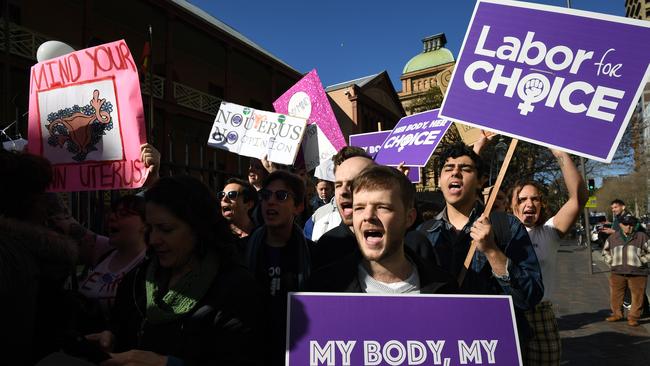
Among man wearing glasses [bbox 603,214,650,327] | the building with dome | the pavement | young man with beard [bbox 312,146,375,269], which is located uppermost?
the building with dome

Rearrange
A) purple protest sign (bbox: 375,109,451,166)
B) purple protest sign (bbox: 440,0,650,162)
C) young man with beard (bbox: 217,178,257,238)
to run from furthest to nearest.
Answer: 1. purple protest sign (bbox: 375,109,451,166)
2. young man with beard (bbox: 217,178,257,238)
3. purple protest sign (bbox: 440,0,650,162)

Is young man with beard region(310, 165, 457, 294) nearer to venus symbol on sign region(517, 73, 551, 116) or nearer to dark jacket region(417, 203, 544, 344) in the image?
dark jacket region(417, 203, 544, 344)

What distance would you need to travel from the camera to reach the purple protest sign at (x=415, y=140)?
4943 mm

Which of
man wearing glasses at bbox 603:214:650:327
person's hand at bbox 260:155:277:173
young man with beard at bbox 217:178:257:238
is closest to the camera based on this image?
young man with beard at bbox 217:178:257:238

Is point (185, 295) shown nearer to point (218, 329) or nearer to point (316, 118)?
point (218, 329)

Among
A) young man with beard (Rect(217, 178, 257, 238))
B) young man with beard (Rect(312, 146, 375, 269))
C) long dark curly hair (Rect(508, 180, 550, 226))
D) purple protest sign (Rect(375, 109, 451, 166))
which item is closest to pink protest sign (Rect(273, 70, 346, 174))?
purple protest sign (Rect(375, 109, 451, 166))

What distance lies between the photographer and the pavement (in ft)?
17.7

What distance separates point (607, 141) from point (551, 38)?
59 centimetres

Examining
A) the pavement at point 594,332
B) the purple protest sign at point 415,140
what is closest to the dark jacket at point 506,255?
the purple protest sign at point 415,140

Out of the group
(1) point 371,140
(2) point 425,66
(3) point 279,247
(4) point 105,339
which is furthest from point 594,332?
(2) point 425,66

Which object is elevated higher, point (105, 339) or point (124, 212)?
point (124, 212)

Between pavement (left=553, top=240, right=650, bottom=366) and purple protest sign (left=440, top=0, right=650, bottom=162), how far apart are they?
4.24m

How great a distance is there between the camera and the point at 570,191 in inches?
105

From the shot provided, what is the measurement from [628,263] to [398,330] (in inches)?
291
